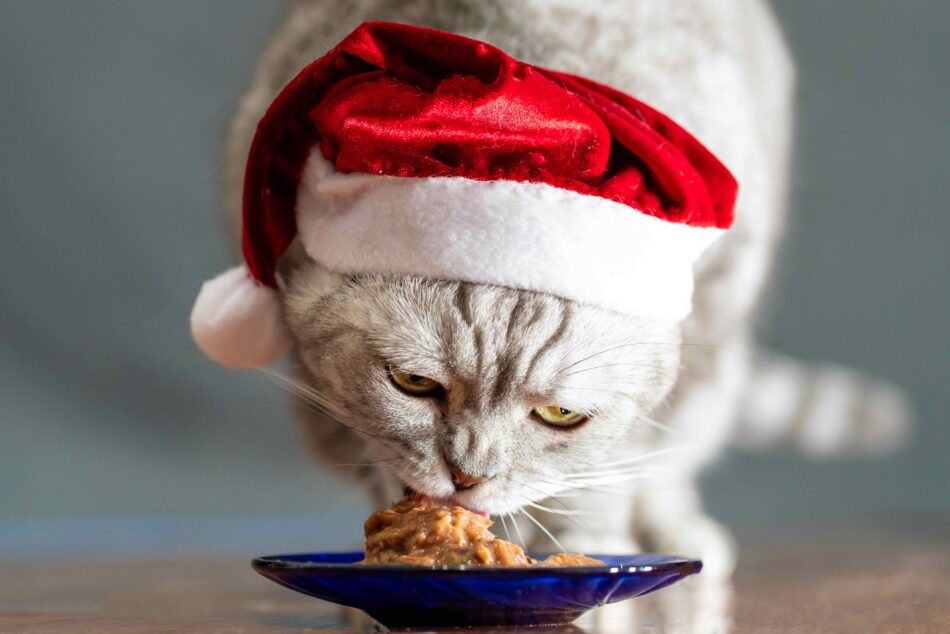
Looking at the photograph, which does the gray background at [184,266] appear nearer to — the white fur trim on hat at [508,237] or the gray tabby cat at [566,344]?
the gray tabby cat at [566,344]

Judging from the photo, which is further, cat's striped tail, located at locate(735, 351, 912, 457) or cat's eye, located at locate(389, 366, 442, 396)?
cat's striped tail, located at locate(735, 351, 912, 457)

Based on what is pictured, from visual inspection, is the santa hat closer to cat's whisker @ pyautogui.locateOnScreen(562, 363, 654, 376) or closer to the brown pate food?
cat's whisker @ pyautogui.locateOnScreen(562, 363, 654, 376)

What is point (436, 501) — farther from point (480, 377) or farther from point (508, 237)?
point (508, 237)

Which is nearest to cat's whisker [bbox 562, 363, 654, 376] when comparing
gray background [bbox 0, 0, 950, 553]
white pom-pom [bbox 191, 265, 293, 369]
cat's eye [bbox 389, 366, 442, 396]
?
cat's eye [bbox 389, 366, 442, 396]

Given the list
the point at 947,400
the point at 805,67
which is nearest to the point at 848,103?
the point at 805,67

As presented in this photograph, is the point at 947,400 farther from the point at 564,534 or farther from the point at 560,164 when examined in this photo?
the point at 560,164
